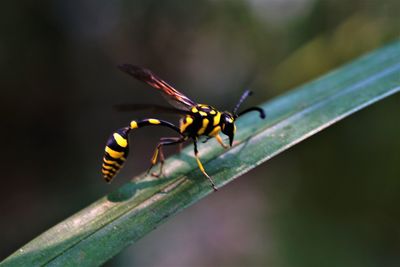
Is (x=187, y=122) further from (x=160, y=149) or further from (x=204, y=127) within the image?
(x=160, y=149)

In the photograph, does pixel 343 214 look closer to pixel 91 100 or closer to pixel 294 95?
pixel 294 95

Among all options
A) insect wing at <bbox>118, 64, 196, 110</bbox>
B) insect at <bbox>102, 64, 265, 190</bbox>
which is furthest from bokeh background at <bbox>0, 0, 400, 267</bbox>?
insect wing at <bbox>118, 64, 196, 110</bbox>

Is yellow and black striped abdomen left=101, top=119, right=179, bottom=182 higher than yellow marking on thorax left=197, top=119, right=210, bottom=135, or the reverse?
yellow and black striped abdomen left=101, top=119, right=179, bottom=182

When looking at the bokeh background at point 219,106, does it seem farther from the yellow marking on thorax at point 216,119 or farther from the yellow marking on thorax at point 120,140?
the yellow marking on thorax at point 120,140

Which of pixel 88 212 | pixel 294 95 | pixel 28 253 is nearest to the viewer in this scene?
pixel 28 253

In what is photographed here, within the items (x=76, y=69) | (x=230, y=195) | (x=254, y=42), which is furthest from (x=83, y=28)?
(x=230, y=195)

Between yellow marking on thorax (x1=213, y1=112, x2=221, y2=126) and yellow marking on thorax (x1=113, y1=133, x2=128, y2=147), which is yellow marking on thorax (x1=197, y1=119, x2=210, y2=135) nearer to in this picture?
yellow marking on thorax (x1=213, y1=112, x2=221, y2=126)

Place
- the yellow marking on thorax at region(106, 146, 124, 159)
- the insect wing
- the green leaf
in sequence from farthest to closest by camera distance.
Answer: the insect wing, the yellow marking on thorax at region(106, 146, 124, 159), the green leaf

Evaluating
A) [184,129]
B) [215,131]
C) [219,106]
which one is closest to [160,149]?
[184,129]
